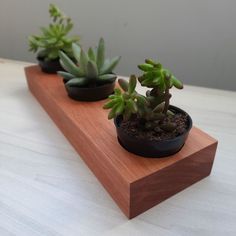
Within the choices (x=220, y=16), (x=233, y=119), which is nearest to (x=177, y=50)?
(x=220, y=16)

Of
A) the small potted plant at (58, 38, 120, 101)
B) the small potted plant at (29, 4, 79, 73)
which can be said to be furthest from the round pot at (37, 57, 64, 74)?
the small potted plant at (58, 38, 120, 101)

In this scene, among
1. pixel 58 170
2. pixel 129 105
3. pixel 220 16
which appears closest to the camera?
pixel 129 105

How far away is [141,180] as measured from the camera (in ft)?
1.00

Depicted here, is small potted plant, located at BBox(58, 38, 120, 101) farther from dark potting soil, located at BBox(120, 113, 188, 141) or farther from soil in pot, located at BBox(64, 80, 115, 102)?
dark potting soil, located at BBox(120, 113, 188, 141)

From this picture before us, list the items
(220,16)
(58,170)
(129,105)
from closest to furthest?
1. (129,105)
2. (58,170)
3. (220,16)

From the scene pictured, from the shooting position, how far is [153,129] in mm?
338

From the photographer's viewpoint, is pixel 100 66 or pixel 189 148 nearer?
pixel 189 148

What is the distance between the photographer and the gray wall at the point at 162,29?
718mm

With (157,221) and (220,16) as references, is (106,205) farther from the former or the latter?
A: (220,16)

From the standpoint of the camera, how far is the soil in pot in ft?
1.53

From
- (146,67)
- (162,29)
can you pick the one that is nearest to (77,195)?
(146,67)

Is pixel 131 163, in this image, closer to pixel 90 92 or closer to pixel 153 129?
pixel 153 129

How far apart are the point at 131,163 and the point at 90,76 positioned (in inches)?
8.0

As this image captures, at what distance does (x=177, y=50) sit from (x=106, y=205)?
1.92 ft
